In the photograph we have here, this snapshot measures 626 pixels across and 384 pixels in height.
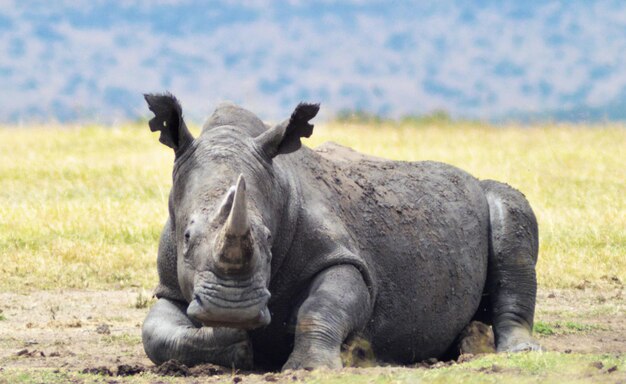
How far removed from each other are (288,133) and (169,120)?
71 cm

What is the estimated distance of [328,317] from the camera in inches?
289

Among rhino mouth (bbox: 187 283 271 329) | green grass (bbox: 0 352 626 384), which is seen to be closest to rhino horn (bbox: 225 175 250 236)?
rhino mouth (bbox: 187 283 271 329)

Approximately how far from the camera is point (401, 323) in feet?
27.9

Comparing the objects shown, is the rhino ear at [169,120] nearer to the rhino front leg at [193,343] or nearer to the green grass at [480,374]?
the rhino front leg at [193,343]

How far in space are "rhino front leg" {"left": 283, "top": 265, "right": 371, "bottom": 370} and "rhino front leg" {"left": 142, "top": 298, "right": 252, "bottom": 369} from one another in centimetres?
Answer: 28

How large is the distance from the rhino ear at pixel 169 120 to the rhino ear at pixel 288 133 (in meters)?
0.44

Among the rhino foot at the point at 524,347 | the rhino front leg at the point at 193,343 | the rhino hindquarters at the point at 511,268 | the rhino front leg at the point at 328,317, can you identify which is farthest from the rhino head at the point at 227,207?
the rhino hindquarters at the point at 511,268

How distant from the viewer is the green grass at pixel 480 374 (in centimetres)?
617

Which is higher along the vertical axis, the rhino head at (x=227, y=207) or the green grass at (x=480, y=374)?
the rhino head at (x=227, y=207)

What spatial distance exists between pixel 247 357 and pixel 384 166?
2.55 m

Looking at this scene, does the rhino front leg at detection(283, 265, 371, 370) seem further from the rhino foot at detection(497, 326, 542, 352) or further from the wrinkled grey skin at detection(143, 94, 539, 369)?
the rhino foot at detection(497, 326, 542, 352)

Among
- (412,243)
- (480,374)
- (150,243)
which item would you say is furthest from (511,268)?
→ (150,243)

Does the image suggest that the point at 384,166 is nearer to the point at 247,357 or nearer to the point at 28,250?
the point at 247,357

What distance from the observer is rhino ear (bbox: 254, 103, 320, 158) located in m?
7.41
